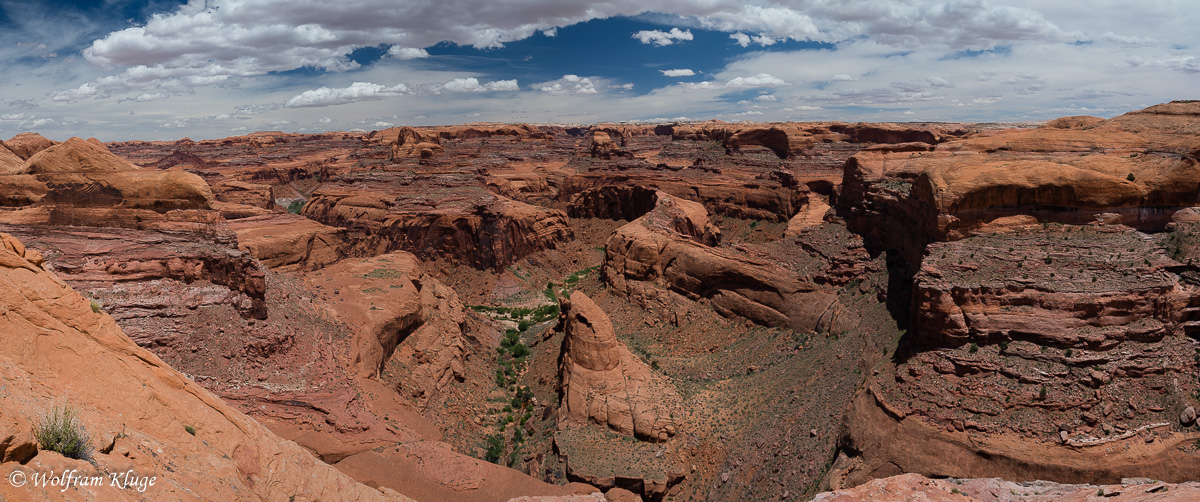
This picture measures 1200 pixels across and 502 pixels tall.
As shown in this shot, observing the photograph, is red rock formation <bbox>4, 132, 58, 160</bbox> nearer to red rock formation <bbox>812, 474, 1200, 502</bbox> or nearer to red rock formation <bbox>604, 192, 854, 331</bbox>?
red rock formation <bbox>604, 192, 854, 331</bbox>

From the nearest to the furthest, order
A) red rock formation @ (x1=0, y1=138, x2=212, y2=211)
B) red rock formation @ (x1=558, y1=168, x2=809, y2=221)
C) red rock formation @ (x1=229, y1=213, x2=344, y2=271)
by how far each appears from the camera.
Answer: red rock formation @ (x1=0, y1=138, x2=212, y2=211) < red rock formation @ (x1=229, y1=213, x2=344, y2=271) < red rock formation @ (x1=558, y1=168, x2=809, y2=221)

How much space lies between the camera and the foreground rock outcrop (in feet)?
21.9

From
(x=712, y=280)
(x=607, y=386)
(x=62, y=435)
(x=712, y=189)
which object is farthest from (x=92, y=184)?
(x=712, y=189)

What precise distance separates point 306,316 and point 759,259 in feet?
79.7

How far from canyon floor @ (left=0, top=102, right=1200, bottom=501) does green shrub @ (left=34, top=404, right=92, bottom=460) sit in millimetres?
152

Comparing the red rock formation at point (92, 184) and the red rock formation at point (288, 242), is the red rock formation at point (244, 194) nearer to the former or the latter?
the red rock formation at point (288, 242)

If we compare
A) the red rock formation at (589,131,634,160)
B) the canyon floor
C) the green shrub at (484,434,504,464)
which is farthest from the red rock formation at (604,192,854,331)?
the red rock formation at (589,131,634,160)

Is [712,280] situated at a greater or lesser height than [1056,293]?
lesser

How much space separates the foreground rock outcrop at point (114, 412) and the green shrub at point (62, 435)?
0.15 metres

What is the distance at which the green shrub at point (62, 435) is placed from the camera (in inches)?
248

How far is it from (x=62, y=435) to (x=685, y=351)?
26.7 m

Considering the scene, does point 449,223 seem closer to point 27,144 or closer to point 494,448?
point 494,448

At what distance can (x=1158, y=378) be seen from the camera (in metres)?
16.6

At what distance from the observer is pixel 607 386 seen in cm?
2459
